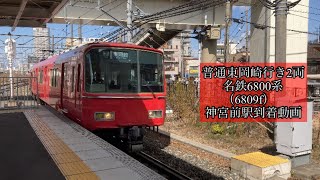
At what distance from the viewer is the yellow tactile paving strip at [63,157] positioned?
205 inches

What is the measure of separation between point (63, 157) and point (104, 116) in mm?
3045

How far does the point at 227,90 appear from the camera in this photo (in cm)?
1321

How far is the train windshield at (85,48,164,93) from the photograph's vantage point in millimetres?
9188

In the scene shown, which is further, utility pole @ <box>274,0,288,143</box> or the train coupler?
utility pole @ <box>274,0,288,143</box>

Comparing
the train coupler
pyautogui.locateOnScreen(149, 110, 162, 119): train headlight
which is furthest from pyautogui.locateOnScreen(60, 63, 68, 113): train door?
pyautogui.locateOnScreen(149, 110, 162, 119): train headlight

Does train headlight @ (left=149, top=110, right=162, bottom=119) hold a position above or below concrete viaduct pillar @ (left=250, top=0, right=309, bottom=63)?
below

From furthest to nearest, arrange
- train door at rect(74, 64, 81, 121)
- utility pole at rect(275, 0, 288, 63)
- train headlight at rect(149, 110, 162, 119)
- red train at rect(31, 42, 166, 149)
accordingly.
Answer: utility pole at rect(275, 0, 288, 63)
train headlight at rect(149, 110, 162, 119)
train door at rect(74, 64, 81, 121)
red train at rect(31, 42, 166, 149)

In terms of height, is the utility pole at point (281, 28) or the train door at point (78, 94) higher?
the utility pole at point (281, 28)

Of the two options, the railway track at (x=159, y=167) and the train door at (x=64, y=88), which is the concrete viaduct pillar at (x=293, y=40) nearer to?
the railway track at (x=159, y=167)

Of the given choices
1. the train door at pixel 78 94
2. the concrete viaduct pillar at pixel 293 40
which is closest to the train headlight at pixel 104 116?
the train door at pixel 78 94

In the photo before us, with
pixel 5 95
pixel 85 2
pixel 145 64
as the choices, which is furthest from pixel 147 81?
pixel 85 2

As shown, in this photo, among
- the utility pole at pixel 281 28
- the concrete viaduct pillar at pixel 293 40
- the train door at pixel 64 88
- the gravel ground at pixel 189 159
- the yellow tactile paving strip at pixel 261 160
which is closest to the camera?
the yellow tactile paving strip at pixel 261 160

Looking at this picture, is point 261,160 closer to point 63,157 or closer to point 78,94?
point 63,157

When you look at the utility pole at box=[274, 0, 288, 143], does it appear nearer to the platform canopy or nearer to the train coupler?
the train coupler
